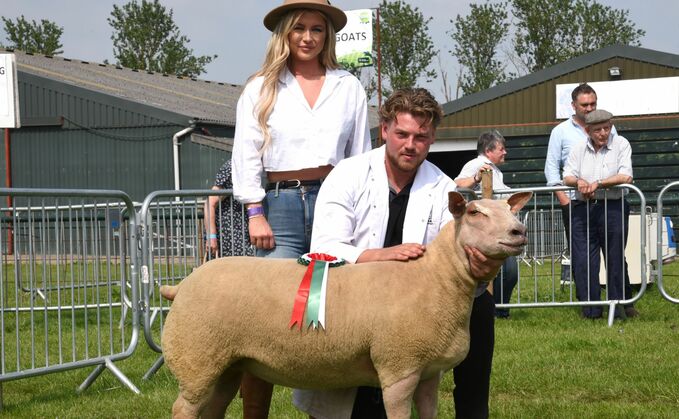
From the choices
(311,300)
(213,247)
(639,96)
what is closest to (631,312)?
(213,247)

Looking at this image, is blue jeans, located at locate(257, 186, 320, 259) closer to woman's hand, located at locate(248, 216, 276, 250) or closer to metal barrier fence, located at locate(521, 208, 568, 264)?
woman's hand, located at locate(248, 216, 276, 250)

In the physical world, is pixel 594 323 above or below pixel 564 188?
below

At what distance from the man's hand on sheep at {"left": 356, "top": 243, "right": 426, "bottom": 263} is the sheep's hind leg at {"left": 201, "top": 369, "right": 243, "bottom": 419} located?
2.68ft

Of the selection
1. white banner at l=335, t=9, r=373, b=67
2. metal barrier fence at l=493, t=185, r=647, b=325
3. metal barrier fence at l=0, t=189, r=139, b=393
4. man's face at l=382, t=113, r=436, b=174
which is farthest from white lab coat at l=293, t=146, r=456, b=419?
white banner at l=335, t=9, r=373, b=67

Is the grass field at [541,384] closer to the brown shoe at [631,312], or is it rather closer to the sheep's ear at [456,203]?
the brown shoe at [631,312]

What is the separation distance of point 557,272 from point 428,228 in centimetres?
1034

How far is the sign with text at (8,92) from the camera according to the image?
10.8m

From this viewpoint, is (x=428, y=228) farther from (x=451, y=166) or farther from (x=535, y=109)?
(x=451, y=166)

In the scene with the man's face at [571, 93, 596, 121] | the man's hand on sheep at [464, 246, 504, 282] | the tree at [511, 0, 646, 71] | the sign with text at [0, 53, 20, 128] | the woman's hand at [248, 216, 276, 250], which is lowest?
the man's hand on sheep at [464, 246, 504, 282]

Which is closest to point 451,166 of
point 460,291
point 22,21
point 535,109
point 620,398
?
point 535,109

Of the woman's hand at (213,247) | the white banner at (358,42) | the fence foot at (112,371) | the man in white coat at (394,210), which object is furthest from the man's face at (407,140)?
the white banner at (358,42)

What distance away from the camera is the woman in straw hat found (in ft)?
14.2

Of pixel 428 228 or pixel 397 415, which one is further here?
pixel 428 228

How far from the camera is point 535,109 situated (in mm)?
23094
